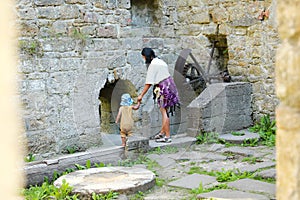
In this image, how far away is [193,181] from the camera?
17.7 ft

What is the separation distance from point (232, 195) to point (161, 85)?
305cm

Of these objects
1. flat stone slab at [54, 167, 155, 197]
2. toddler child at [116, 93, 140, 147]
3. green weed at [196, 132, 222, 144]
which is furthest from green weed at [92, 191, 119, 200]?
green weed at [196, 132, 222, 144]

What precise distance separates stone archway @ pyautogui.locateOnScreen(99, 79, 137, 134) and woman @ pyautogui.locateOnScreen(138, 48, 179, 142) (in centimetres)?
83

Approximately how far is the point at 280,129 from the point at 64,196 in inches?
152

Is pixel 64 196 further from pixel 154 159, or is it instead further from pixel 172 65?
pixel 172 65

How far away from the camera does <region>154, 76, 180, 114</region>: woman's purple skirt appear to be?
24.4 ft

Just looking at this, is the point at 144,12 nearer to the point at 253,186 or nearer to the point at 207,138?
the point at 207,138

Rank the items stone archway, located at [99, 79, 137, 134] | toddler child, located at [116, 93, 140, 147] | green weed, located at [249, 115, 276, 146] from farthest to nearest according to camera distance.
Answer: stone archway, located at [99, 79, 137, 134] → green weed, located at [249, 115, 276, 146] → toddler child, located at [116, 93, 140, 147]

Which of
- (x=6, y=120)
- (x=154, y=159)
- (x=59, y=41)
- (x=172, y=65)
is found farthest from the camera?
(x=172, y=65)

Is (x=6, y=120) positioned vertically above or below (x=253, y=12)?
below

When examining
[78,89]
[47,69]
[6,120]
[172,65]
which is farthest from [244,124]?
[6,120]

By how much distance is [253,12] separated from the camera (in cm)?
830

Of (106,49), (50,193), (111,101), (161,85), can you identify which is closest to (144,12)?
(106,49)

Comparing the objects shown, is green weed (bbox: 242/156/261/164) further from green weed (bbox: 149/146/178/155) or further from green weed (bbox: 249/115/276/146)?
green weed (bbox: 149/146/178/155)
